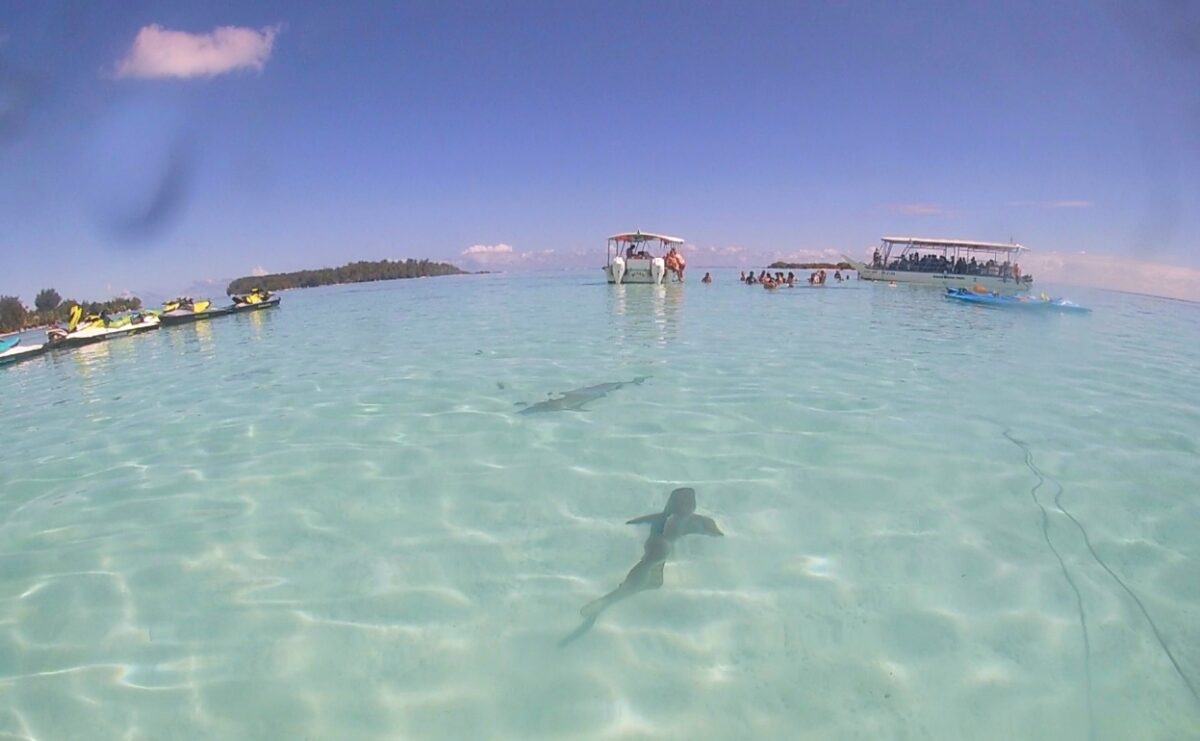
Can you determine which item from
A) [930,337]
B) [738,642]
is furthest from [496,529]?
[930,337]

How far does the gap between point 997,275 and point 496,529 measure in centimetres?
4941

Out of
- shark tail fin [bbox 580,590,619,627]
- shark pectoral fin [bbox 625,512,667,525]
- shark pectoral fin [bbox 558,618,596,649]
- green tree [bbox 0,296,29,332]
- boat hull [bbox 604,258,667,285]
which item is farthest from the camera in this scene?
boat hull [bbox 604,258,667,285]

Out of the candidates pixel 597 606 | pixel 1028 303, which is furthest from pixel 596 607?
pixel 1028 303

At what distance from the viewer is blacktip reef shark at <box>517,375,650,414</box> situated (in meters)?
8.29

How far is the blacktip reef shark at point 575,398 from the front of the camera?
8289mm

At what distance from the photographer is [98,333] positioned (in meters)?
23.1

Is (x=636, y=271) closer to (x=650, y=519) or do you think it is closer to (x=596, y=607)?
(x=650, y=519)

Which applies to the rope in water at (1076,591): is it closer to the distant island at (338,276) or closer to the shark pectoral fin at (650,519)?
the shark pectoral fin at (650,519)

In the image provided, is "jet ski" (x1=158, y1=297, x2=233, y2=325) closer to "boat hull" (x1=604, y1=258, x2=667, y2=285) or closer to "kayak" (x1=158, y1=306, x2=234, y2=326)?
"kayak" (x1=158, y1=306, x2=234, y2=326)

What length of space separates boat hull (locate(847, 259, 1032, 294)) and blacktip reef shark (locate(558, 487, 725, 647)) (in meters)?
44.1

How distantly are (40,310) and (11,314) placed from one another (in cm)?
669

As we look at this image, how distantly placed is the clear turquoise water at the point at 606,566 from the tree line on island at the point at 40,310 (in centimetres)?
3125

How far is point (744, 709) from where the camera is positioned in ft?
10.1

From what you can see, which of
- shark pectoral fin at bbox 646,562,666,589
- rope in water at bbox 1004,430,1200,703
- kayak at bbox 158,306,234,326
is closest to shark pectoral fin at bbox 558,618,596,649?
shark pectoral fin at bbox 646,562,666,589
